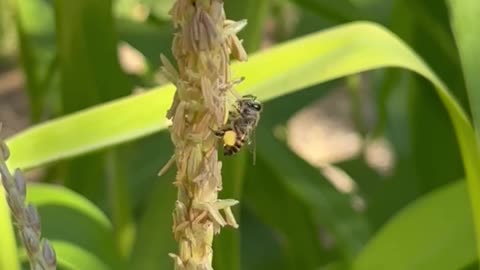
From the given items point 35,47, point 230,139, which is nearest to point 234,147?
point 230,139

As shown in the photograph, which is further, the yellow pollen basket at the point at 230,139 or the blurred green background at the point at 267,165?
the blurred green background at the point at 267,165

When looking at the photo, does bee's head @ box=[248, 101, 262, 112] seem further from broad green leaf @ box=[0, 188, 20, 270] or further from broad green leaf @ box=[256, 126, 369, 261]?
broad green leaf @ box=[256, 126, 369, 261]

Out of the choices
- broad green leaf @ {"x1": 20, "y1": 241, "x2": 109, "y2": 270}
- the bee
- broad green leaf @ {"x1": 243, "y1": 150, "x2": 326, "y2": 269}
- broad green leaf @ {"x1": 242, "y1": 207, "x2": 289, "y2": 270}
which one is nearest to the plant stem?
the bee

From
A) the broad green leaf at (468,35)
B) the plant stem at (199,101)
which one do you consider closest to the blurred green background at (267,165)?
the broad green leaf at (468,35)

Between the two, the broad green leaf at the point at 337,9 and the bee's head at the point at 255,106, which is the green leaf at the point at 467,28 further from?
the broad green leaf at the point at 337,9

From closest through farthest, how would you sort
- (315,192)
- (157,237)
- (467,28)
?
(467,28) < (157,237) < (315,192)

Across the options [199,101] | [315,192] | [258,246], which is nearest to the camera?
[199,101]

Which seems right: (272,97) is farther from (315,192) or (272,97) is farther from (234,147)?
(315,192)
